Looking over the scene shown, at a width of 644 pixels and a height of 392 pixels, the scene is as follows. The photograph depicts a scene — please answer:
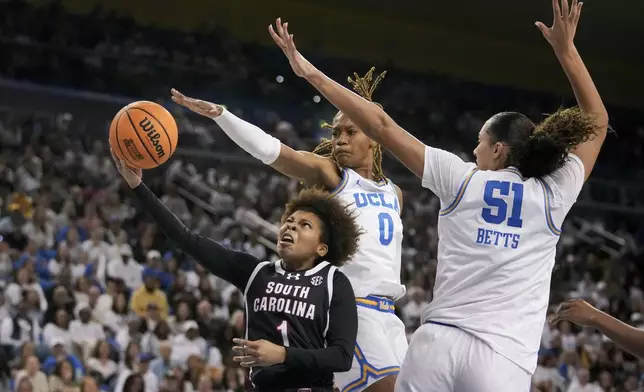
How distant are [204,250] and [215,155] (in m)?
10.5

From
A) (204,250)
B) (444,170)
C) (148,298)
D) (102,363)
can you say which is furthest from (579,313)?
(148,298)

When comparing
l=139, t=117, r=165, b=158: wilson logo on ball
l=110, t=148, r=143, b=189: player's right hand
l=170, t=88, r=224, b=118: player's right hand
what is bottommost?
l=110, t=148, r=143, b=189: player's right hand

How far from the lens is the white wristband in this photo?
431 centimetres

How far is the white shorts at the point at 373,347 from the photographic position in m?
4.36

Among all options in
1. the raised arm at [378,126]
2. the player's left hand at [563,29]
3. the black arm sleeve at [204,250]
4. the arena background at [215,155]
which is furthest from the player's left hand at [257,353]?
the arena background at [215,155]

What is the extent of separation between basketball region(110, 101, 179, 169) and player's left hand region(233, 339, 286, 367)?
1.16 metres

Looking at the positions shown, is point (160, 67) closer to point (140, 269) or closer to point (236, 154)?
point (236, 154)

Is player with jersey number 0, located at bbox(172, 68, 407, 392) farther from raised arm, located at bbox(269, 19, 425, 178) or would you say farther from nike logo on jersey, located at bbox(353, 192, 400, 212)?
raised arm, located at bbox(269, 19, 425, 178)

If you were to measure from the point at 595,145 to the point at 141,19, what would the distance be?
45.2 ft

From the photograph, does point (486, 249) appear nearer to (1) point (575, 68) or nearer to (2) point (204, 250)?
(1) point (575, 68)

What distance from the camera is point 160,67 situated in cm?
1462

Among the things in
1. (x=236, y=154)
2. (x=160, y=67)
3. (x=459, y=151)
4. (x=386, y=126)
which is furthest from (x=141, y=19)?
(x=386, y=126)

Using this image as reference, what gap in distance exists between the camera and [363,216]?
15.3 feet

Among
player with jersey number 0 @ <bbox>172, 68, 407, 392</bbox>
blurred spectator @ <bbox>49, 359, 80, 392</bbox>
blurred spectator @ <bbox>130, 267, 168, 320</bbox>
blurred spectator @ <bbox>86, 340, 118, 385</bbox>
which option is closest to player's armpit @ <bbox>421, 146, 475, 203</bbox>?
player with jersey number 0 @ <bbox>172, 68, 407, 392</bbox>
